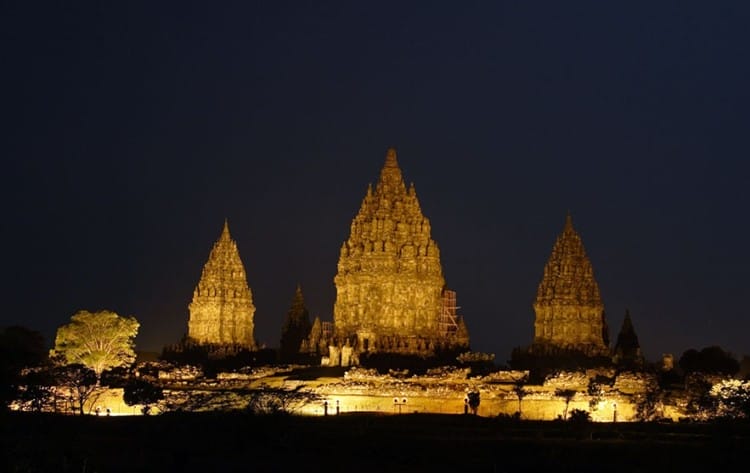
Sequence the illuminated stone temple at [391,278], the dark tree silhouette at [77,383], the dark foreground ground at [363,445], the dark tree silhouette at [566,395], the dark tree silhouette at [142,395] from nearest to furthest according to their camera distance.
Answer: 1. the dark foreground ground at [363,445]
2. the dark tree silhouette at [142,395]
3. the dark tree silhouette at [77,383]
4. the dark tree silhouette at [566,395]
5. the illuminated stone temple at [391,278]

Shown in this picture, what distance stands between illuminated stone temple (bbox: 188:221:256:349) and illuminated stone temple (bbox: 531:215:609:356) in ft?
66.2

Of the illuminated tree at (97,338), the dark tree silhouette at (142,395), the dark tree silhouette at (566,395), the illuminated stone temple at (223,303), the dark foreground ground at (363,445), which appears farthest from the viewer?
the illuminated stone temple at (223,303)

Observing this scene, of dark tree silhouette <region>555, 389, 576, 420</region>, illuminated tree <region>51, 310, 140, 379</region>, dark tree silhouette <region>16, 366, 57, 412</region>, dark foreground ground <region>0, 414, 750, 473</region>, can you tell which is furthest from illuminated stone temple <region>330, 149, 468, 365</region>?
dark foreground ground <region>0, 414, 750, 473</region>

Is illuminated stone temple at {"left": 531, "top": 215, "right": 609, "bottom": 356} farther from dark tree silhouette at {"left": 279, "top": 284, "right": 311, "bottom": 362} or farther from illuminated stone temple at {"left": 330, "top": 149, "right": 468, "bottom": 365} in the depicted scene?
dark tree silhouette at {"left": 279, "top": 284, "right": 311, "bottom": 362}

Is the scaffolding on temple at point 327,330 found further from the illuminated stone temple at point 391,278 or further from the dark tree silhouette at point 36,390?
the dark tree silhouette at point 36,390

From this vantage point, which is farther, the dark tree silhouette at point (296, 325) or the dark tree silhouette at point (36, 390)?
the dark tree silhouette at point (296, 325)

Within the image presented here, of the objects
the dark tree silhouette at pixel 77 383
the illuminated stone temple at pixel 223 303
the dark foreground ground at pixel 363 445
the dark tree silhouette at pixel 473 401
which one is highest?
the illuminated stone temple at pixel 223 303

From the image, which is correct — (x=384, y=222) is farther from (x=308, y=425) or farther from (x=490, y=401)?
(x=308, y=425)

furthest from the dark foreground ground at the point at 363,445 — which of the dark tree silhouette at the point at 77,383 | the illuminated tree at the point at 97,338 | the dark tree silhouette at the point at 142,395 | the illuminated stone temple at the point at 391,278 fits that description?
the illuminated stone temple at the point at 391,278

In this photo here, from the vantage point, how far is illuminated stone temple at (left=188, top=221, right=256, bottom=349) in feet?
484

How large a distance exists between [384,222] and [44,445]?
4980 cm

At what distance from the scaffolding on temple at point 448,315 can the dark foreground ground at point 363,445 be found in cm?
4006

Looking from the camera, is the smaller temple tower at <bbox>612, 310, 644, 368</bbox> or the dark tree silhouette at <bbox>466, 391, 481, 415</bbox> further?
the smaller temple tower at <bbox>612, 310, 644, 368</bbox>

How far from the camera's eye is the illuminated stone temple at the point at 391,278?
137m
